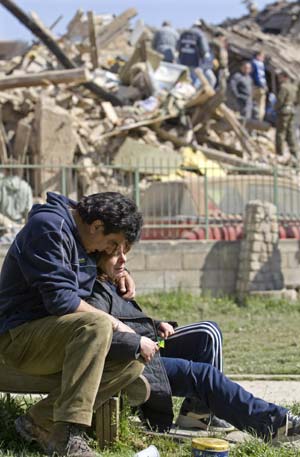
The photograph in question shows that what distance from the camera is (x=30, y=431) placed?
5148 millimetres

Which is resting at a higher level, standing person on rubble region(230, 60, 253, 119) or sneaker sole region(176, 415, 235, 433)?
standing person on rubble region(230, 60, 253, 119)

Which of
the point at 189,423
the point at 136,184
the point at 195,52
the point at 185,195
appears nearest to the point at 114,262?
the point at 189,423

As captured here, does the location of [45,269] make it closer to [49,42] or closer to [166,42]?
[49,42]

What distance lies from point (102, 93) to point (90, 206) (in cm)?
1563

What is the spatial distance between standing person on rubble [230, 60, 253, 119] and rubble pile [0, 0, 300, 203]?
66 cm

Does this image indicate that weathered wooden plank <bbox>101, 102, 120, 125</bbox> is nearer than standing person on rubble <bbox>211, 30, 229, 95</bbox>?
Yes

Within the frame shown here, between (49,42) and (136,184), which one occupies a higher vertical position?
(49,42)

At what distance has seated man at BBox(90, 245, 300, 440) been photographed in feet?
17.5

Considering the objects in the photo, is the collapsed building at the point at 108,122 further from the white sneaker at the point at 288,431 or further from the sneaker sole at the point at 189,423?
the white sneaker at the point at 288,431

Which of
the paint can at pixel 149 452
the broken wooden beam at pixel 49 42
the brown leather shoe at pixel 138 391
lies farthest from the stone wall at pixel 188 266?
the paint can at pixel 149 452

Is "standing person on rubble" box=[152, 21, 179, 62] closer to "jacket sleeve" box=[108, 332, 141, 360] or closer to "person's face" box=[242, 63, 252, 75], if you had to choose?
"person's face" box=[242, 63, 252, 75]

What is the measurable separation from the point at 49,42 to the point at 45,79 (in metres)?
3.02

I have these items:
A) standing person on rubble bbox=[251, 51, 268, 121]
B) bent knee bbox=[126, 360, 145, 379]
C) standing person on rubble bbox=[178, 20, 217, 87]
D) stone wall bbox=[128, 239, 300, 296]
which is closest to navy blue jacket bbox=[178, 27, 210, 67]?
standing person on rubble bbox=[178, 20, 217, 87]

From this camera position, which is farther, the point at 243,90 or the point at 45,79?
the point at 243,90
